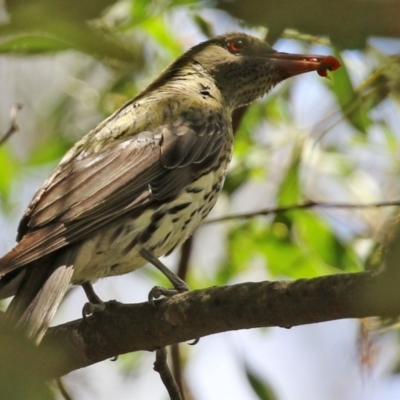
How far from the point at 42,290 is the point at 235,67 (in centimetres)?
219

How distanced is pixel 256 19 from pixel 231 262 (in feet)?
12.0

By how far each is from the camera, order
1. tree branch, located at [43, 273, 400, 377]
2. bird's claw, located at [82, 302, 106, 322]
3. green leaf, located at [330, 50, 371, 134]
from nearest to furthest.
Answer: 1. tree branch, located at [43, 273, 400, 377]
2. bird's claw, located at [82, 302, 106, 322]
3. green leaf, located at [330, 50, 371, 134]

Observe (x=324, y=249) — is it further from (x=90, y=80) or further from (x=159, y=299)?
(x=90, y=80)

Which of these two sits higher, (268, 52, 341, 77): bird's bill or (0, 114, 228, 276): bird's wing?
(268, 52, 341, 77): bird's bill

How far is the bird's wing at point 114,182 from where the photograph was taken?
3301 millimetres

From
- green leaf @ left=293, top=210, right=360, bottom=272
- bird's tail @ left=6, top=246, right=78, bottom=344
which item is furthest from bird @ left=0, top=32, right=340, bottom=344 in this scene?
green leaf @ left=293, top=210, right=360, bottom=272

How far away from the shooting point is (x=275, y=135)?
212 inches

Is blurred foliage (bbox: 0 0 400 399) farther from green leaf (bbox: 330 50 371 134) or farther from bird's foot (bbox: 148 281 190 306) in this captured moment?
bird's foot (bbox: 148 281 190 306)

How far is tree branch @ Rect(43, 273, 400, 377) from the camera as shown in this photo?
7.22ft

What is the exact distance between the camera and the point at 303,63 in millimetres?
4434

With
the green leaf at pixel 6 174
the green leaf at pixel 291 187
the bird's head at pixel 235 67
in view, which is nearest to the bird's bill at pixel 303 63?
the bird's head at pixel 235 67

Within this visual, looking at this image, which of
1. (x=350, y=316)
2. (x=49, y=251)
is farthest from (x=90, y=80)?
(x=350, y=316)

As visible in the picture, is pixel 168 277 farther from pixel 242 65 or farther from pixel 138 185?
pixel 242 65

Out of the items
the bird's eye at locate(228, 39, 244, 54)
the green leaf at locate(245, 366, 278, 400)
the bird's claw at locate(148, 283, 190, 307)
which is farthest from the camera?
the bird's eye at locate(228, 39, 244, 54)
